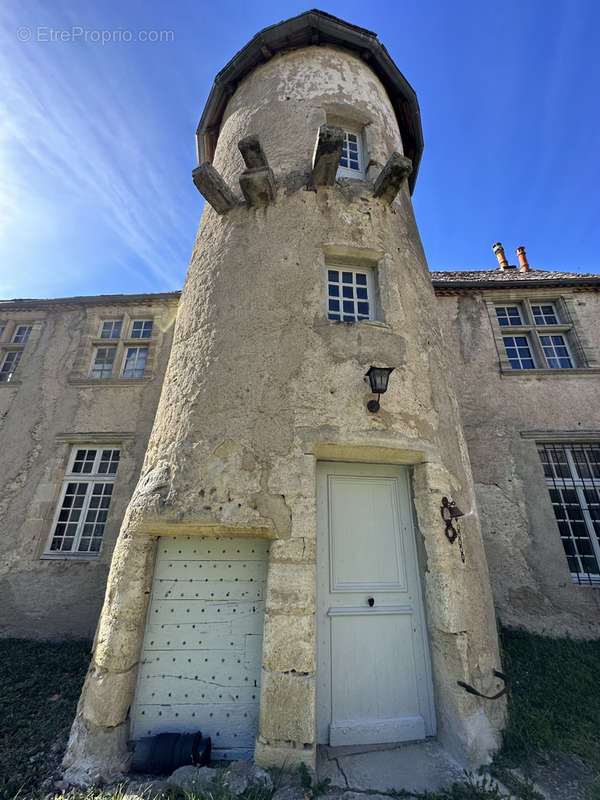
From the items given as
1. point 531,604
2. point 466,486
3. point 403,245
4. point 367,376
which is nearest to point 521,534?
point 531,604

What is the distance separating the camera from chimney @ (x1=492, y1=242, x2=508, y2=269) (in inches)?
416

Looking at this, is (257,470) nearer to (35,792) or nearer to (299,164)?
(35,792)

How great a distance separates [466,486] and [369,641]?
1.93 metres

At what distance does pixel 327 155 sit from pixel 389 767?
6520 millimetres

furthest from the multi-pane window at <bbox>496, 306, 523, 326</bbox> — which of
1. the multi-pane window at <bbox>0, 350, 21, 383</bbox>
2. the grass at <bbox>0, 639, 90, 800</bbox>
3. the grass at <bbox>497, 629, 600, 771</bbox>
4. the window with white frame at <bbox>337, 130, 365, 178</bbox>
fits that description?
the multi-pane window at <bbox>0, 350, 21, 383</bbox>

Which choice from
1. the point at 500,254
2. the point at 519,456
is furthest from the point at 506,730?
the point at 500,254

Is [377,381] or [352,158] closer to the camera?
[377,381]

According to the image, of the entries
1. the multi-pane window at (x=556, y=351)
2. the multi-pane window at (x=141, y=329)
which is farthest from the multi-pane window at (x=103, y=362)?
the multi-pane window at (x=556, y=351)

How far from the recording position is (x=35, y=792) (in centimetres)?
258

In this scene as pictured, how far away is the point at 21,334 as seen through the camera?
8.41 m

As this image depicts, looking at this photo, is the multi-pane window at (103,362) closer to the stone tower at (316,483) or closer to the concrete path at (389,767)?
the stone tower at (316,483)

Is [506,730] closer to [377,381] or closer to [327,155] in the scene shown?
[377,381]

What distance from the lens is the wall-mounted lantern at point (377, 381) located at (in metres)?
3.62

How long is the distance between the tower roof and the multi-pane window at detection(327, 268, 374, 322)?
4406 mm
